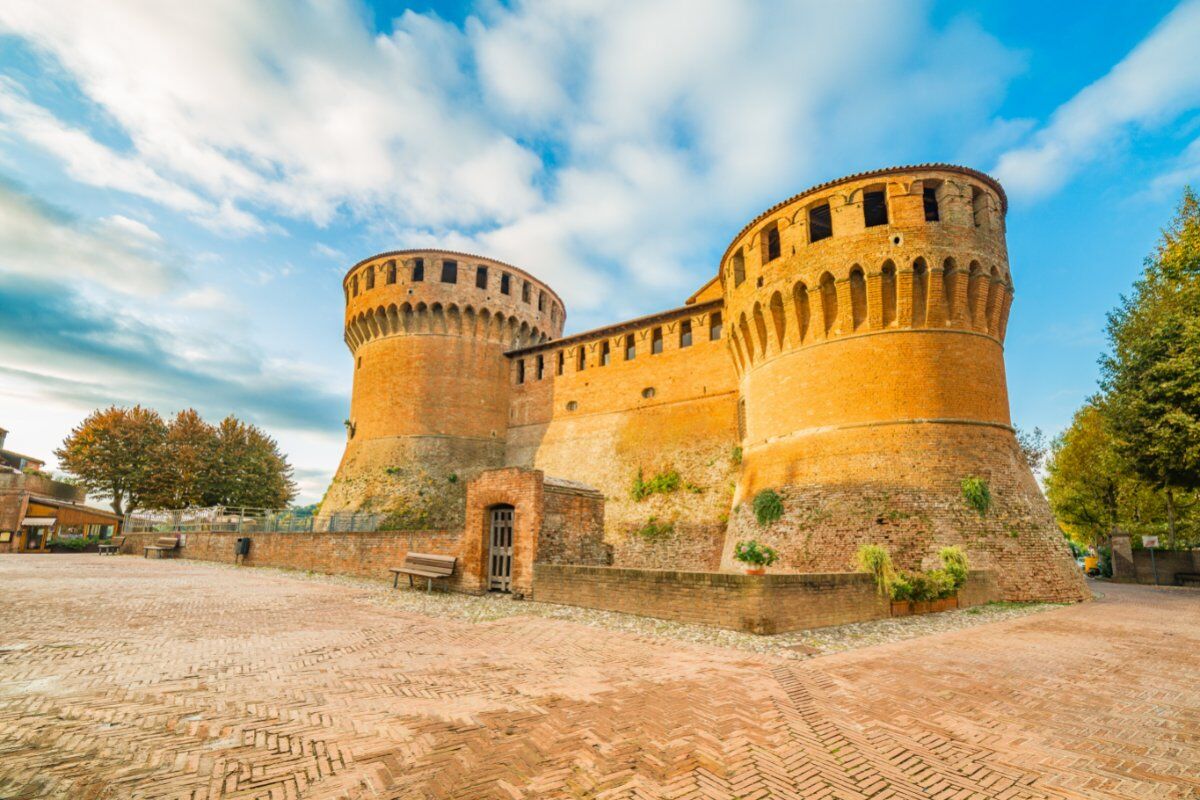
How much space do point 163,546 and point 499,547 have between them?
75.9 ft

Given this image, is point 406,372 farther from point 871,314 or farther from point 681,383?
point 871,314

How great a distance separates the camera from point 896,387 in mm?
15812

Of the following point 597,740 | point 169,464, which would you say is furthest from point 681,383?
point 169,464

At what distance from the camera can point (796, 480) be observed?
54.4 feet

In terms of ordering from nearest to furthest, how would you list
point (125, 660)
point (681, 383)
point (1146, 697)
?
point (1146, 697) < point (125, 660) < point (681, 383)

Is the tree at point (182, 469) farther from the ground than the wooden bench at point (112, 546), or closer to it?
farther from the ground

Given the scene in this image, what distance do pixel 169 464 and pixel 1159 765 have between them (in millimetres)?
46073

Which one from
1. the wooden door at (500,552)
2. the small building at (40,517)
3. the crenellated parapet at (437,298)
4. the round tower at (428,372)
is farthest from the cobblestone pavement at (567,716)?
the small building at (40,517)

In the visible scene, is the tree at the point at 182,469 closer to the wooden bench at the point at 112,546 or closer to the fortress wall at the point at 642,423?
the wooden bench at the point at 112,546

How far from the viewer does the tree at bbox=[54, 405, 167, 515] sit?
35.0 m

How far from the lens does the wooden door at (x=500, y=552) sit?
13.0m

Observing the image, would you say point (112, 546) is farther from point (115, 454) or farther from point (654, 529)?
point (654, 529)

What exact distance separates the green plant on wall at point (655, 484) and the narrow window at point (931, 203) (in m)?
12.6

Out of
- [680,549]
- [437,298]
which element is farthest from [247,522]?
[680,549]
